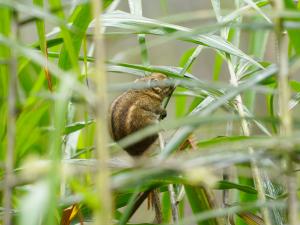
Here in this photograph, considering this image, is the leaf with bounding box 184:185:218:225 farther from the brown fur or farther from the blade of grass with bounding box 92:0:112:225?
the blade of grass with bounding box 92:0:112:225

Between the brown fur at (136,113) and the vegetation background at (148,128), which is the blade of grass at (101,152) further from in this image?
the brown fur at (136,113)

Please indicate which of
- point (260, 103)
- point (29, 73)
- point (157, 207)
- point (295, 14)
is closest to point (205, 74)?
point (260, 103)

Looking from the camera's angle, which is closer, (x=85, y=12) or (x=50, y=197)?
(x=50, y=197)

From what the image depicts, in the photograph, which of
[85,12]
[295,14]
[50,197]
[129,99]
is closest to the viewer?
[50,197]

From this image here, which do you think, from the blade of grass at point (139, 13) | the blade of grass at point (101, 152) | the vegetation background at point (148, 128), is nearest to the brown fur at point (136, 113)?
the vegetation background at point (148, 128)

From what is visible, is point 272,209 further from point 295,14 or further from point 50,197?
point 50,197

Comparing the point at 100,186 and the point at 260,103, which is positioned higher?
the point at 260,103

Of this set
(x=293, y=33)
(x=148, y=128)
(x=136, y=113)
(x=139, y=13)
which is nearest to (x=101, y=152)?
(x=148, y=128)

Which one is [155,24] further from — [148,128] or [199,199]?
[148,128]
